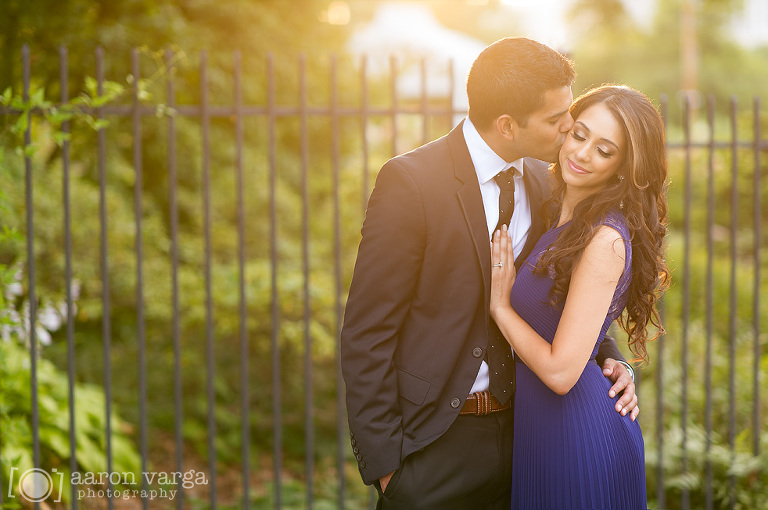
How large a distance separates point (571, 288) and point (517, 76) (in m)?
0.70

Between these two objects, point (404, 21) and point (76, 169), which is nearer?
point (76, 169)

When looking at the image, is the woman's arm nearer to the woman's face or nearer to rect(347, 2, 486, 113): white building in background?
the woman's face

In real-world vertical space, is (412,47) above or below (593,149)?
above

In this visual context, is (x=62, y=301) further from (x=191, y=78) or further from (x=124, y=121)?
(x=191, y=78)

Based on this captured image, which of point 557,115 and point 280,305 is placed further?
point 280,305

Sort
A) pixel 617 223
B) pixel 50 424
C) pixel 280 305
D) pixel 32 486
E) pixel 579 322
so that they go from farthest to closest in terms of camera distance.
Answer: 1. pixel 280 305
2. pixel 50 424
3. pixel 32 486
4. pixel 617 223
5. pixel 579 322

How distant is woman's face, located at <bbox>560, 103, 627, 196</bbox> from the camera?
229 cm

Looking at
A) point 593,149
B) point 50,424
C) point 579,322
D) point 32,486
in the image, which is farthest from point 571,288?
point 50,424

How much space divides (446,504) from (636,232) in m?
1.09

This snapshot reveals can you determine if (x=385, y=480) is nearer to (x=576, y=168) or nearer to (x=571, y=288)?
(x=571, y=288)

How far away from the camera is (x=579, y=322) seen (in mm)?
2143

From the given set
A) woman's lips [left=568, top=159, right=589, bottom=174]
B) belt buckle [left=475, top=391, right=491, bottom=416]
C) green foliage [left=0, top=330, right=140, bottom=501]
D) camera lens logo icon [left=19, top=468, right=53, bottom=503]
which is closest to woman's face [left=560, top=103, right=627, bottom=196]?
woman's lips [left=568, top=159, right=589, bottom=174]

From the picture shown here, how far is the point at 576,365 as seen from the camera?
2.16m

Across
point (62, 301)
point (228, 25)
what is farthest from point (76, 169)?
point (62, 301)
